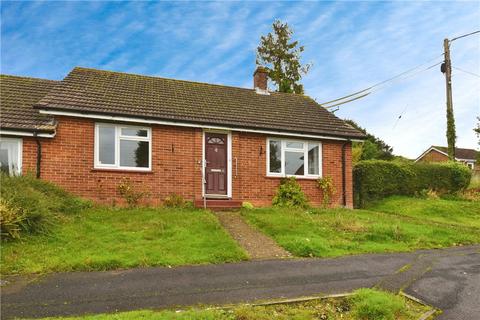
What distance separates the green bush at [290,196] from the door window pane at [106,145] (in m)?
6.05

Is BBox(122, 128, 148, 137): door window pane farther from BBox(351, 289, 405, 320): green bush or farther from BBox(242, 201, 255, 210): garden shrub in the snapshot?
BBox(351, 289, 405, 320): green bush

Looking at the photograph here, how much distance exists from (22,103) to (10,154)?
7.79 ft

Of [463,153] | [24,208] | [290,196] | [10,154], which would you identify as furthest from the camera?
[463,153]

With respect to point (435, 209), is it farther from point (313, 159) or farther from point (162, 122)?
point (162, 122)

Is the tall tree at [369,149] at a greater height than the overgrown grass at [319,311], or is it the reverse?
the tall tree at [369,149]

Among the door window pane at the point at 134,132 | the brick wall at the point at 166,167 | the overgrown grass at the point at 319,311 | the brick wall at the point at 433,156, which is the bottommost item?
the overgrown grass at the point at 319,311

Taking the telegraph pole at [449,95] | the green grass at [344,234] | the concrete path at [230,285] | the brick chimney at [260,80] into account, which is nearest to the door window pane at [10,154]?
the concrete path at [230,285]

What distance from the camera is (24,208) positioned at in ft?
27.1

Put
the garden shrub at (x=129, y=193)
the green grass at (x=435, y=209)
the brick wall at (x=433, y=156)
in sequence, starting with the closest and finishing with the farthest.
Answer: the garden shrub at (x=129, y=193), the green grass at (x=435, y=209), the brick wall at (x=433, y=156)

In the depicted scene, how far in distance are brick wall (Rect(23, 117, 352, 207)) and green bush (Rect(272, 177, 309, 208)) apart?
0.30m

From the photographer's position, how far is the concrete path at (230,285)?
524 centimetres

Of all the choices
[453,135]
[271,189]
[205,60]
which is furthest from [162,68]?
[453,135]

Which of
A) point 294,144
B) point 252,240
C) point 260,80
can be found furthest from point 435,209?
point 252,240

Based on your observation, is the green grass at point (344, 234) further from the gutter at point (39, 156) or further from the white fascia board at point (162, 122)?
the gutter at point (39, 156)
